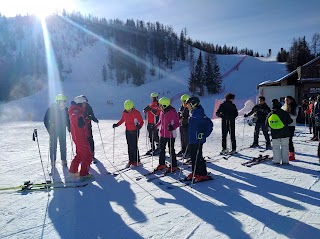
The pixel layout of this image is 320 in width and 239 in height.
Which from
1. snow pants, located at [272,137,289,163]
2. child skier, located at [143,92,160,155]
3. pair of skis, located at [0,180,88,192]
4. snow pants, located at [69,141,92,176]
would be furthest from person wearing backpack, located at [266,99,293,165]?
pair of skis, located at [0,180,88,192]

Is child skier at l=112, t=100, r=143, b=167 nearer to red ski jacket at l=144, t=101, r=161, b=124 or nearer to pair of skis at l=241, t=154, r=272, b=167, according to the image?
red ski jacket at l=144, t=101, r=161, b=124

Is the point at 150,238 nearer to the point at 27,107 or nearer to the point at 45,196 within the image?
the point at 45,196

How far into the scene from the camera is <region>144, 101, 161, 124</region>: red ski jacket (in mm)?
8290

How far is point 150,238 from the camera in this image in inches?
146

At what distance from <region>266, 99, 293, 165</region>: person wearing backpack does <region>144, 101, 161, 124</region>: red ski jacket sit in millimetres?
3001

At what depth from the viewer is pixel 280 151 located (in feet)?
23.8

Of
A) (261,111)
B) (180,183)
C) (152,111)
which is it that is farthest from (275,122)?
(152,111)

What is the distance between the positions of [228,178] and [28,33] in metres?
87.8

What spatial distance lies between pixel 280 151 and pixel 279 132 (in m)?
0.53

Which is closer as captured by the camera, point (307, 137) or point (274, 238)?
point (274, 238)

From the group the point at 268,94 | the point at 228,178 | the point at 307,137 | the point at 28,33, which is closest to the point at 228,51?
the point at 28,33

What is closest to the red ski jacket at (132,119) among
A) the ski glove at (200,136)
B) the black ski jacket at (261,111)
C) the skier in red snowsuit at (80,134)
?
the skier in red snowsuit at (80,134)

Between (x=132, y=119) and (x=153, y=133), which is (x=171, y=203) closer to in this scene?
(x=132, y=119)

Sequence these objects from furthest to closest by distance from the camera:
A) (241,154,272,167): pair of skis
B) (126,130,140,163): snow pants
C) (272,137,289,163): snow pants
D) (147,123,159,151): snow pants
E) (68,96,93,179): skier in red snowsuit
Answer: (147,123,159,151): snow pants → (126,130,140,163): snow pants → (241,154,272,167): pair of skis → (272,137,289,163): snow pants → (68,96,93,179): skier in red snowsuit
